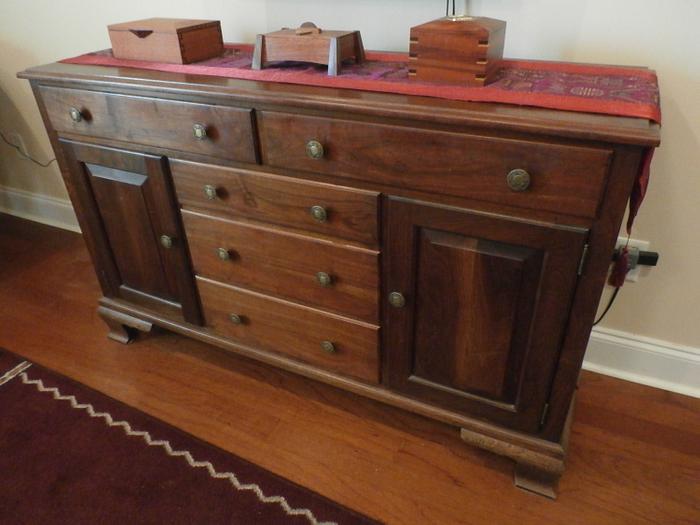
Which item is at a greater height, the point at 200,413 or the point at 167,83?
the point at 167,83

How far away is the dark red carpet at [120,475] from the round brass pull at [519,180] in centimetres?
79

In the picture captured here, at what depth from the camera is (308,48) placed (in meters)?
1.12

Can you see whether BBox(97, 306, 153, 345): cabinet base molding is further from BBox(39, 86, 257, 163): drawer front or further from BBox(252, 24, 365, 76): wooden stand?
BBox(252, 24, 365, 76): wooden stand

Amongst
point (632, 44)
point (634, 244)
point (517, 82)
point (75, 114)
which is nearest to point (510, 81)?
point (517, 82)

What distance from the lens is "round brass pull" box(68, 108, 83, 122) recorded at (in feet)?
4.13

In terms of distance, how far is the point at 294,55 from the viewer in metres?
1.14

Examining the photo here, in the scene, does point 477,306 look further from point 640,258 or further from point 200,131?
point 200,131

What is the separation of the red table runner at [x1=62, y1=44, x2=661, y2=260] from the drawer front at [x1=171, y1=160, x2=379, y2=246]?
203 millimetres

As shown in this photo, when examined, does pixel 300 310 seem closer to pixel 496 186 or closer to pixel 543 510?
pixel 496 186

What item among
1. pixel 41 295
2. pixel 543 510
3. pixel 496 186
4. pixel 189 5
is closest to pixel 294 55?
pixel 496 186

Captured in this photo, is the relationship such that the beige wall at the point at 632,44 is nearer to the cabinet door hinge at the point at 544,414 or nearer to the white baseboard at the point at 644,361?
the white baseboard at the point at 644,361

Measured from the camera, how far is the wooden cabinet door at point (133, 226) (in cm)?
129

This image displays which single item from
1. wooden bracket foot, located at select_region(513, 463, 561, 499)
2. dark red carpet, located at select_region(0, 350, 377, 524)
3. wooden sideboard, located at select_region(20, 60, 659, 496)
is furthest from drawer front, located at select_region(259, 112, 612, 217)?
dark red carpet, located at select_region(0, 350, 377, 524)

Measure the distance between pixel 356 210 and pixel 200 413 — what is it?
31.0 inches
